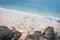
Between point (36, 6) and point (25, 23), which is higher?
point (36, 6)

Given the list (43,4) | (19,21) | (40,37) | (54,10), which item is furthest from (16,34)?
(43,4)

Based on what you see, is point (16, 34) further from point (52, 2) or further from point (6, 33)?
point (52, 2)

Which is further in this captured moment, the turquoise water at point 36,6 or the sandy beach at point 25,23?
the turquoise water at point 36,6

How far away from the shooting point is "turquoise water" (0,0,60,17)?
7.54 meters

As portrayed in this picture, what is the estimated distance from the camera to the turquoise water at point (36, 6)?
24.7 feet

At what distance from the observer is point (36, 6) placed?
820 centimetres

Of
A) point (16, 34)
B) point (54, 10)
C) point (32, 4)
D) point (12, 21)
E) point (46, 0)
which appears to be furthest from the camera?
point (46, 0)

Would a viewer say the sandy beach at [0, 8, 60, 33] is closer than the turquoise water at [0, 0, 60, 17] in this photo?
Yes

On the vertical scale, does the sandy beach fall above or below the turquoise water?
below

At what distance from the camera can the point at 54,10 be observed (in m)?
7.82

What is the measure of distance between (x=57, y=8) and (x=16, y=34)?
4.68 meters

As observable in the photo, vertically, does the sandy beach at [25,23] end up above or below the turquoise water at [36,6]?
below

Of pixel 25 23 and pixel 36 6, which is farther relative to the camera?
pixel 36 6

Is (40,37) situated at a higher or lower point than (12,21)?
lower
